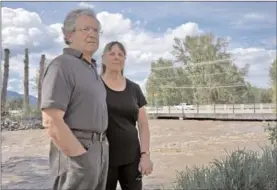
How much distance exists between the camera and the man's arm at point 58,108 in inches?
30.8

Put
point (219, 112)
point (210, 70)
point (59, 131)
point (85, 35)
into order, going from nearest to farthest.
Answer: point (59, 131)
point (85, 35)
point (210, 70)
point (219, 112)

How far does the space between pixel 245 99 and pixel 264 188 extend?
34.8ft

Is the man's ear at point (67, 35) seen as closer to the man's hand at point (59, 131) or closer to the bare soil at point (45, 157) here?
the man's hand at point (59, 131)

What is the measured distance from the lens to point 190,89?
8109 mm

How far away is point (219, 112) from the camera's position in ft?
36.1

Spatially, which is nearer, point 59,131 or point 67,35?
point 59,131

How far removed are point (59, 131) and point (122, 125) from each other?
15.3 inches

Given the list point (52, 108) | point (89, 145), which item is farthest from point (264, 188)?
point (52, 108)

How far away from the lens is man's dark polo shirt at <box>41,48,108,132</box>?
80 centimetres

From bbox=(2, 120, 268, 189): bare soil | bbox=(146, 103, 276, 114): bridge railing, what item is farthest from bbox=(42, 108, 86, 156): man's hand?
bbox=(146, 103, 276, 114): bridge railing

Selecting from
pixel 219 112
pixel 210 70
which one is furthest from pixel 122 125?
pixel 219 112

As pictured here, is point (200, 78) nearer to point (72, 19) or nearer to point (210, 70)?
point (210, 70)

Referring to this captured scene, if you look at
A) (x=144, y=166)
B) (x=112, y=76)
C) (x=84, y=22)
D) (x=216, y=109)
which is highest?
(x=84, y=22)

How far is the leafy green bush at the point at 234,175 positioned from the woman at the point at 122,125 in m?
0.34
